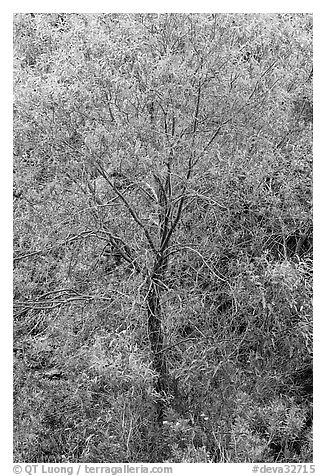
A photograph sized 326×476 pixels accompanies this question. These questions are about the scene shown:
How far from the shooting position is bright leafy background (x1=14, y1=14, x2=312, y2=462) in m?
3.94

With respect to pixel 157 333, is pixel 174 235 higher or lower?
higher

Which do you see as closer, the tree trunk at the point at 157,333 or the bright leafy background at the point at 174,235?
the bright leafy background at the point at 174,235

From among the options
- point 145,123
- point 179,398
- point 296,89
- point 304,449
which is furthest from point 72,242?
point 304,449

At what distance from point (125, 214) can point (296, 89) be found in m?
1.45

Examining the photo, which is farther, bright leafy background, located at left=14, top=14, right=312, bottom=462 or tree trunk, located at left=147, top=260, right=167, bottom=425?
tree trunk, located at left=147, top=260, right=167, bottom=425

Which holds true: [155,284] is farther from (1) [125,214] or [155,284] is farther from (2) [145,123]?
(2) [145,123]

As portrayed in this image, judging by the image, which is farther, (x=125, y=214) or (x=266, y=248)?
(x=266, y=248)

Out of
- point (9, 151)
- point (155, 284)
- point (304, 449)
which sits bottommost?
point (304, 449)

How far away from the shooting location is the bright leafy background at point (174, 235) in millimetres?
3936

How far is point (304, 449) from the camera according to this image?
4.44m

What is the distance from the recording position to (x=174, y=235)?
4555 mm

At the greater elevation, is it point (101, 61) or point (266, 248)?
point (101, 61)
